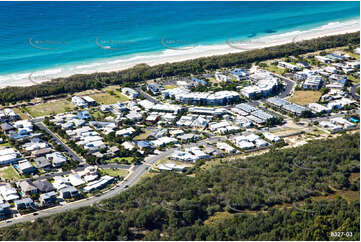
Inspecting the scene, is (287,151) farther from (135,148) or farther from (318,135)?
(135,148)

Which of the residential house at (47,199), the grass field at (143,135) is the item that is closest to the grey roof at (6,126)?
the grass field at (143,135)

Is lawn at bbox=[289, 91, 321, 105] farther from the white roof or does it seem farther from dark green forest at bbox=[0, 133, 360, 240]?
the white roof

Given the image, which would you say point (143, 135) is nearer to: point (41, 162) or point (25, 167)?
point (41, 162)

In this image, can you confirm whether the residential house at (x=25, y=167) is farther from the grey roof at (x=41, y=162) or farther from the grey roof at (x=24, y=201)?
the grey roof at (x=24, y=201)

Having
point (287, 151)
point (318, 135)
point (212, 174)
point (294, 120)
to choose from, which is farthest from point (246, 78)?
point (212, 174)

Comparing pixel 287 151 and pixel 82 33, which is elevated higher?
pixel 82 33

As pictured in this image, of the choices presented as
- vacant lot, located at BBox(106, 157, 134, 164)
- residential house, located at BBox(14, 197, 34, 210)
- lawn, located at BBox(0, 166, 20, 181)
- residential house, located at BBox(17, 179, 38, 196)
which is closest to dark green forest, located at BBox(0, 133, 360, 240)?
residential house, located at BBox(14, 197, 34, 210)

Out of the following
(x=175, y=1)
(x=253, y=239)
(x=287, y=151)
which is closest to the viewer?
(x=253, y=239)
